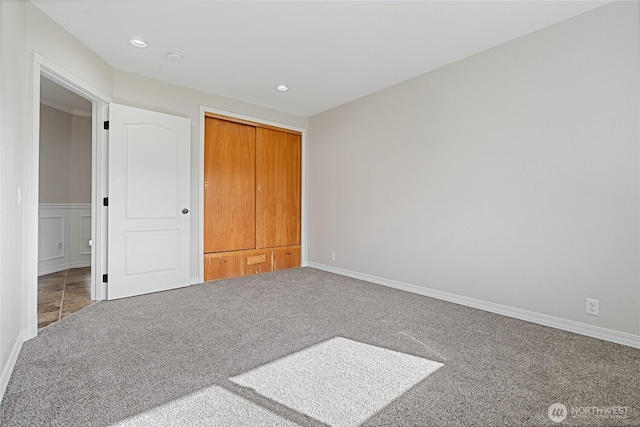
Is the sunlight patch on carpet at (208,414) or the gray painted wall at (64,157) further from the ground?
the gray painted wall at (64,157)

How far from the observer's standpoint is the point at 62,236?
4746 mm

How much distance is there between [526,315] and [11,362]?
12.3ft

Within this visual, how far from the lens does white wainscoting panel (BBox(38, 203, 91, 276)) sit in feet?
14.6

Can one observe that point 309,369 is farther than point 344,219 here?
No

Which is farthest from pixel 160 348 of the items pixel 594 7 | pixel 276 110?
pixel 594 7

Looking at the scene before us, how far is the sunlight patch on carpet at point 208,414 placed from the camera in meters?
1.41

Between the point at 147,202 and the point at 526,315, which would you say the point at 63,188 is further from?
the point at 526,315

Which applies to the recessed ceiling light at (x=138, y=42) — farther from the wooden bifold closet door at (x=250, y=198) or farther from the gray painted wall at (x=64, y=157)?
the gray painted wall at (x=64, y=157)

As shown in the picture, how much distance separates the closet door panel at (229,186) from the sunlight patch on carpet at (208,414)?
2742 millimetres

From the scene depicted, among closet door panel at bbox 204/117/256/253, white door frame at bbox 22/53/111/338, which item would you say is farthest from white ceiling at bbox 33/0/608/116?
closet door panel at bbox 204/117/256/253

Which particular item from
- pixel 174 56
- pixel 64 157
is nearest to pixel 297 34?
pixel 174 56

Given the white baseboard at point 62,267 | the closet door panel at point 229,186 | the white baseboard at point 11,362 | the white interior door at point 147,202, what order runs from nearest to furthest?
the white baseboard at point 11,362
the white interior door at point 147,202
the closet door panel at point 229,186
the white baseboard at point 62,267

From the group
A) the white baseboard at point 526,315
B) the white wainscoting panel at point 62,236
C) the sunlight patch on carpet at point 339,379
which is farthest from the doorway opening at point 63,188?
the white baseboard at point 526,315

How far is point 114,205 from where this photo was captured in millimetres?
3287
